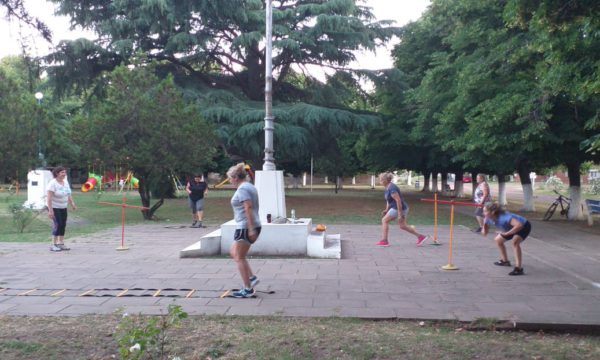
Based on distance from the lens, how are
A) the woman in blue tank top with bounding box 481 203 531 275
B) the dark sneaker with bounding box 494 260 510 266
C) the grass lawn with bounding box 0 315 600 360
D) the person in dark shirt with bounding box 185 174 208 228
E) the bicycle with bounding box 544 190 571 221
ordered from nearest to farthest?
the grass lawn with bounding box 0 315 600 360, the woman in blue tank top with bounding box 481 203 531 275, the dark sneaker with bounding box 494 260 510 266, the person in dark shirt with bounding box 185 174 208 228, the bicycle with bounding box 544 190 571 221

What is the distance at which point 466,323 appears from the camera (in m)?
5.68

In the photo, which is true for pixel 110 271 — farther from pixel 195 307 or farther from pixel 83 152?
pixel 83 152

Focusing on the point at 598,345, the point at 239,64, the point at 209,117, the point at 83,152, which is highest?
the point at 239,64

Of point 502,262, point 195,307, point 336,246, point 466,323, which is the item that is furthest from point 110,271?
point 502,262

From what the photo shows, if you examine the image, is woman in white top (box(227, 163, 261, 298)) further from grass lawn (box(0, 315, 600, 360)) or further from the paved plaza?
grass lawn (box(0, 315, 600, 360))

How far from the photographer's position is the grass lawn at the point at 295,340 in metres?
4.74

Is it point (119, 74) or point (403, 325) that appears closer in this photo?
point (403, 325)

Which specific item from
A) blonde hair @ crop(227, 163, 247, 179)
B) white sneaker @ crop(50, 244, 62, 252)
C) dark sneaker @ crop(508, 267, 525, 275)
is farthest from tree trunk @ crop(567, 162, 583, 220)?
white sneaker @ crop(50, 244, 62, 252)

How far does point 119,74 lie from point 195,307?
14.1 m

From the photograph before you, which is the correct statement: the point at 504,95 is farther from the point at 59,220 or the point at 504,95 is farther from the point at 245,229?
the point at 59,220

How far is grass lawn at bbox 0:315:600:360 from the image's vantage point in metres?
4.74

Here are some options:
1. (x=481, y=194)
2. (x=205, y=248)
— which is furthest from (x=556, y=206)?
(x=205, y=248)

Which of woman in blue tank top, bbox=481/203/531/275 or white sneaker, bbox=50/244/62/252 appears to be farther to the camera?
white sneaker, bbox=50/244/62/252

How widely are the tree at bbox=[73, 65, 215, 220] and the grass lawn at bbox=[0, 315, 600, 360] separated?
485 inches
